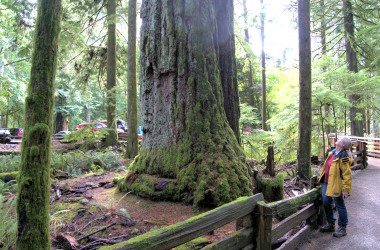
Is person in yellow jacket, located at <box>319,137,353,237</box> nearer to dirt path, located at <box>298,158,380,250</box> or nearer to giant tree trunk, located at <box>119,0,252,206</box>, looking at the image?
dirt path, located at <box>298,158,380,250</box>

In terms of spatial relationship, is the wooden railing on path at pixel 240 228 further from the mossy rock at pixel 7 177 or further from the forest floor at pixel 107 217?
the mossy rock at pixel 7 177

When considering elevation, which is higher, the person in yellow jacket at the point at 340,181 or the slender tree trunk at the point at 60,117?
the slender tree trunk at the point at 60,117

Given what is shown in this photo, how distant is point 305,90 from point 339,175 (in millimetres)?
3999

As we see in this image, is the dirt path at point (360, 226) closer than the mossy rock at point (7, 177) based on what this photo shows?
Yes

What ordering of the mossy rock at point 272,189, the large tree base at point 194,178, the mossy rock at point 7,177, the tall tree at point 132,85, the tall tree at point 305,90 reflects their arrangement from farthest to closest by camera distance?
1. the tall tree at point 132,85
2. the tall tree at point 305,90
3. the mossy rock at point 7,177
4. the mossy rock at point 272,189
5. the large tree base at point 194,178

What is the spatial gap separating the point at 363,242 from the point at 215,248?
137 inches

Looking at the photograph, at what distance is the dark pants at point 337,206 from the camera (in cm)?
431

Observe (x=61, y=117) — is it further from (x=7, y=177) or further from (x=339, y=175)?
→ (x=339, y=175)

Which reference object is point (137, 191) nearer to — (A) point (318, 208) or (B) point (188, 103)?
(B) point (188, 103)

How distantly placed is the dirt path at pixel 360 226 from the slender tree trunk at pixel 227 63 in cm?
257

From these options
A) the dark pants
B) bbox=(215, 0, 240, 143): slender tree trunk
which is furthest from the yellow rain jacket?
bbox=(215, 0, 240, 143): slender tree trunk

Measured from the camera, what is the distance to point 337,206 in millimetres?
4336

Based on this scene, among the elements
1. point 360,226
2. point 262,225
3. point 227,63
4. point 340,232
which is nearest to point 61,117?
point 227,63

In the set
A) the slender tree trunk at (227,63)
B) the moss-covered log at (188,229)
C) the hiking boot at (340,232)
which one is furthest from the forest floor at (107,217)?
the slender tree trunk at (227,63)
